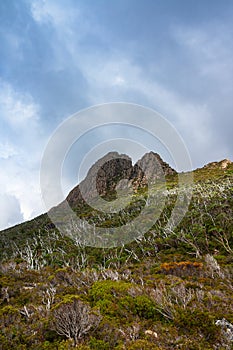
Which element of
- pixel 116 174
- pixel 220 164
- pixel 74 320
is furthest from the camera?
pixel 116 174

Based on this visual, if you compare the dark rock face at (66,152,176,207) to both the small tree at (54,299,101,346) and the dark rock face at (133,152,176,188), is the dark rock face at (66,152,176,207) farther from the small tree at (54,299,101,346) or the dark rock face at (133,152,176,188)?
the small tree at (54,299,101,346)

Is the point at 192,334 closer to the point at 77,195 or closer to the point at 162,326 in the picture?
the point at 162,326

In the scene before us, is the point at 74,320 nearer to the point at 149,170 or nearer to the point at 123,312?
the point at 123,312

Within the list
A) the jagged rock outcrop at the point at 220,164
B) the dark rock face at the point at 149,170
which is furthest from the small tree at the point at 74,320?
the jagged rock outcrop at the point at 220,164

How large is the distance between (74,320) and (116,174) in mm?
87923

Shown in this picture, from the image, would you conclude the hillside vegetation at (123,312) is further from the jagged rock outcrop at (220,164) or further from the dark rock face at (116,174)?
the jagged rock outcrop at (220,164)

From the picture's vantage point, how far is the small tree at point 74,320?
9055 mm

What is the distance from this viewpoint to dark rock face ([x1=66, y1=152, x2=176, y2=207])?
90500 mm

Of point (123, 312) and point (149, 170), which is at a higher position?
point (149, 170)

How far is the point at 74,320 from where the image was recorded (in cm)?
923

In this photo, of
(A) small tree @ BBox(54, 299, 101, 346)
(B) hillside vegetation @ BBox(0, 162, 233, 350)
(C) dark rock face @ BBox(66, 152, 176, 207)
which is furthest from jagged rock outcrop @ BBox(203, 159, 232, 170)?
(A) small tree @ BBox(54, 299, 101, 346)

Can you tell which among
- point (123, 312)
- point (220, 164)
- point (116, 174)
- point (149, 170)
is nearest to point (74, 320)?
point (123, 312)

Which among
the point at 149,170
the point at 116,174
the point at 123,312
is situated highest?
the point at 116,174

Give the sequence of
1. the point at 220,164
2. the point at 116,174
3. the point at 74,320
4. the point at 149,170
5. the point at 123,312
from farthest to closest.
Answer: the point at 149,170, the point at 116,174, the point at 220,164, the point at 123,312, the point at 74,320
